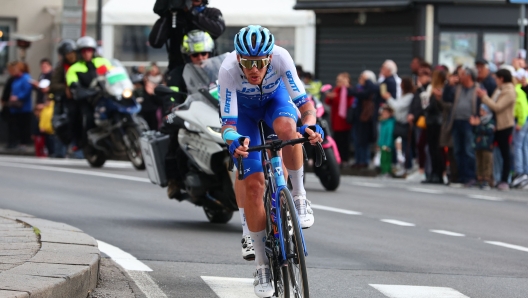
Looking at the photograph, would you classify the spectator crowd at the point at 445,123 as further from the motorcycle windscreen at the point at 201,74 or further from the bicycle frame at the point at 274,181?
the bicycle frame at the point at 274,181

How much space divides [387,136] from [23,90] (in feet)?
29.5

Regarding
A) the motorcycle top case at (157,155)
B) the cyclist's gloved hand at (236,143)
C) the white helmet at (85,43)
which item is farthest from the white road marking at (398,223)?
the white helmet at (85,43)

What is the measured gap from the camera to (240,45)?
7.32 meters

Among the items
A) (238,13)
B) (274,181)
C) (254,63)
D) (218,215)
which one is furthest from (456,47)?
(274,181)

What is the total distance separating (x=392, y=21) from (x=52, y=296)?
24.7 m

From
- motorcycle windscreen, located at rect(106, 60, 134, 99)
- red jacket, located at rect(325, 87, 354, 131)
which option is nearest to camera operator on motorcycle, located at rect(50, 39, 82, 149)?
motorcycle windscreen, located at rect(106, 60, 134, 99)

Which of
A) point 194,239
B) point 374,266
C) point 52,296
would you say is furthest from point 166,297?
point 194,239

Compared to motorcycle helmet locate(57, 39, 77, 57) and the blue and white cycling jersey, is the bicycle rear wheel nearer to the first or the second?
the blue and white cycling jersey

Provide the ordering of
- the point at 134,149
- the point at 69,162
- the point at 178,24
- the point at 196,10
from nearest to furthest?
the point at 196,10 < the point at 178,24 < the point at 134,149 < the point at 69,162

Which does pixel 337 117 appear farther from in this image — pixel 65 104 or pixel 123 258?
pixel 123 258

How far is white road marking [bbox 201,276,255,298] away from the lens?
25.9ft

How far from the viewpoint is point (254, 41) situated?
7.30 metres

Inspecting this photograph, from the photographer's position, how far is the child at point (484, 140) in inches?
752

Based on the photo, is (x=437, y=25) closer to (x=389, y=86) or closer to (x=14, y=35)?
(x=389, y=86)
